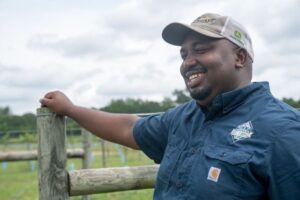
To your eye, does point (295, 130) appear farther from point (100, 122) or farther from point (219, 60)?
point (100, 122)

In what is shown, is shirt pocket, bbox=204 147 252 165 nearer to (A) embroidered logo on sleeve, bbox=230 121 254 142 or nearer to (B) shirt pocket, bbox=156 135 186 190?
(A) embroidered logo on sleeve, bbox=230 121 254 142

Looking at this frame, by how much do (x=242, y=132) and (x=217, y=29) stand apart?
53 cm

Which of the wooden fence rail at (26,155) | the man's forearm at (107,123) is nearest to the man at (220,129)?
the man's forearm at (107,123)

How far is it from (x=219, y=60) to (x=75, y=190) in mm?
1070

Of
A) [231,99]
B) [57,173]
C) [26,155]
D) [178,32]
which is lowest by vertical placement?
[26,155]

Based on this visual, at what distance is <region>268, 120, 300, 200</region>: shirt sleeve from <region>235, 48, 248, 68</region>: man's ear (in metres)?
0.48

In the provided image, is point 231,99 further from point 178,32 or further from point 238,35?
point 178,32

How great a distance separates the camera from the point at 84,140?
6.61m

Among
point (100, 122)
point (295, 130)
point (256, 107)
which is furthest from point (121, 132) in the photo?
point (295, 130)

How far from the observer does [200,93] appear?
97.7 inches

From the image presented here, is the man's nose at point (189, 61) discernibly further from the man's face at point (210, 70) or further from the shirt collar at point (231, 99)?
the shirt collar at point (231, 99)

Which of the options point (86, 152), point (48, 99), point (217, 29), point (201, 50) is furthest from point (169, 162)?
point (86, 152)

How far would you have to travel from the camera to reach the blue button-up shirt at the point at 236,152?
2119 mm

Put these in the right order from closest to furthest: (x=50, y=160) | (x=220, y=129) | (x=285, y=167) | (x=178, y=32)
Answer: (x=285, y=167) < (x=220, y=129) < (x=178, y=32) < (x=50, y=160)
